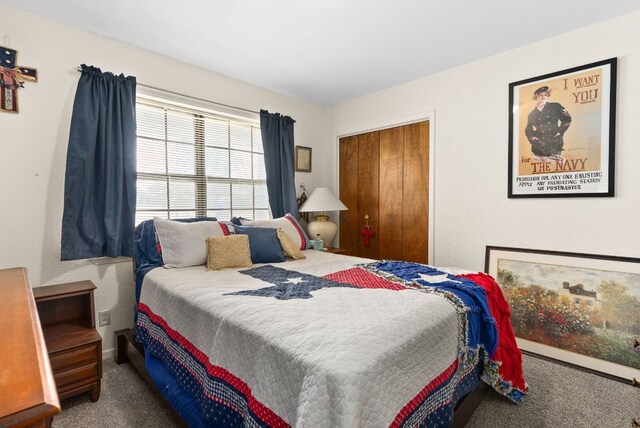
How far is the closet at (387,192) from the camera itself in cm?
341

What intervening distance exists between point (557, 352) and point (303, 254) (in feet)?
7.15

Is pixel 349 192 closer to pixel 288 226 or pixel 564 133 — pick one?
pixel 288 226

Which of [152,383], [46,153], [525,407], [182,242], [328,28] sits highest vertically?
[328,28]

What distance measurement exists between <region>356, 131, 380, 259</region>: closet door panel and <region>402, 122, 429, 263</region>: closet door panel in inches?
15.1

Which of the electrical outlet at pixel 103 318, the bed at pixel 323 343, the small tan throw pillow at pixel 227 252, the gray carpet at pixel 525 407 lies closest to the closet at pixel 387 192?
the bed at pixel 323 343

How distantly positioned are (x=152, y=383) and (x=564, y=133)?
3393mm

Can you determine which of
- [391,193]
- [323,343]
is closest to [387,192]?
[391,193]

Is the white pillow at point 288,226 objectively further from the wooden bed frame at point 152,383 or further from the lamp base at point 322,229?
the wooden bed frame at point 152,383

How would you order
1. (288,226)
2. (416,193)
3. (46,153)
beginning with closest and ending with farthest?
(46,153), (288,226), (416,193)

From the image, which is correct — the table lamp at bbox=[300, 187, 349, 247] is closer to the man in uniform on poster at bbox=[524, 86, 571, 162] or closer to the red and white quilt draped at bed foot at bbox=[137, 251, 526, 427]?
the red and white quilt draped at bed foot at bbox=[137, 251, 526, 427]

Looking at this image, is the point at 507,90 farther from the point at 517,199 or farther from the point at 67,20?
the point at 67,20

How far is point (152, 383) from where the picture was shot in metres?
1.88

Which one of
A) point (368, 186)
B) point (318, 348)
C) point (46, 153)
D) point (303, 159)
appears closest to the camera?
point (318, 348)

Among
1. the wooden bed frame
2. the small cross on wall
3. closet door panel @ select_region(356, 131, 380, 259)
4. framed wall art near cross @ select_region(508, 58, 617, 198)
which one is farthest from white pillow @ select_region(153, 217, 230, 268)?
framed wall art near cross @ select_region(508, 58, 617, 198)
